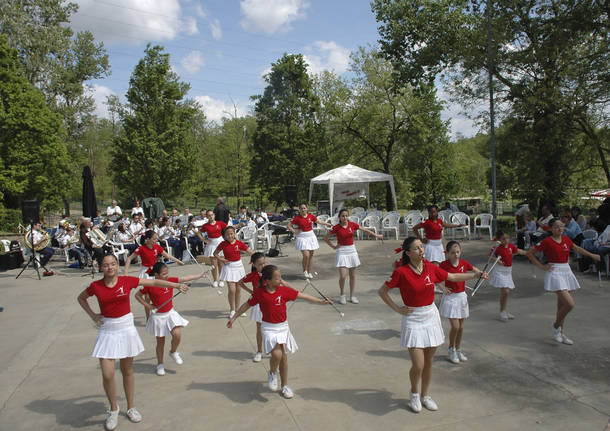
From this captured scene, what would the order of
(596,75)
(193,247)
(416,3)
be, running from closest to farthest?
1. (596,75)
2. (193,247)
3. (416,3)

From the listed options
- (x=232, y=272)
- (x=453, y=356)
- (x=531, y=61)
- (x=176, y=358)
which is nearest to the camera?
(x=453, y=356)

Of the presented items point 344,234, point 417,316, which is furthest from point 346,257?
point 417,316

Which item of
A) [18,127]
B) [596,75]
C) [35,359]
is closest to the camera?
[35,359]

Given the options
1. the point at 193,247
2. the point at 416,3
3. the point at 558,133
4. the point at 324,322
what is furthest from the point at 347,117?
the point at 324,322

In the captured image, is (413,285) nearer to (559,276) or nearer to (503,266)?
(559,276)

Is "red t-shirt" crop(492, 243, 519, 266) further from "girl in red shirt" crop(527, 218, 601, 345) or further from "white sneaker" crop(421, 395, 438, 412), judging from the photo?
"white sneaker" crop(421, 395, 438, 412)

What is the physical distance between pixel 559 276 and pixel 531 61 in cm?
1081

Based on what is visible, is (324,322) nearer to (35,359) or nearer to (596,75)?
(35,359)

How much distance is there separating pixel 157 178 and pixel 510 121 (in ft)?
74.9

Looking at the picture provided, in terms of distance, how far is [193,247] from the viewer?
1442 cm

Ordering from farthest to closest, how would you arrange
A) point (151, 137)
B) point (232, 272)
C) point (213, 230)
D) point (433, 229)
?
point (151, 137)
point (213, 230)
point (433, 229)
point (232, 272)

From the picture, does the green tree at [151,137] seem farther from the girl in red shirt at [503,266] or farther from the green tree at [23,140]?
the girl in red shirt at [503,266]

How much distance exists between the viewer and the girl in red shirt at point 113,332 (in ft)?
13.2

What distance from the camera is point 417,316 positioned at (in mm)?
4160
